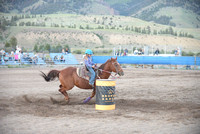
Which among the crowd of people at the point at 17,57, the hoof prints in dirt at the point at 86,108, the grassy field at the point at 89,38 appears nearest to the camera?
the hoof prints in dirt at the point at 86,108

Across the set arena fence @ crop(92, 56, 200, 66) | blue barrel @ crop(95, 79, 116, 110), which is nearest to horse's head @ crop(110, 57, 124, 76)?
blue barrel @ crop(95, 79, 116, 110)

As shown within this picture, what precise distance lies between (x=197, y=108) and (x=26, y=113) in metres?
5.75

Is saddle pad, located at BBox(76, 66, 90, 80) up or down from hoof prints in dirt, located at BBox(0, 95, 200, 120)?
up

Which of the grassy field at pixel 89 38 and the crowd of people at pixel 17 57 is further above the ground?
the grassy field at pixel 89 38

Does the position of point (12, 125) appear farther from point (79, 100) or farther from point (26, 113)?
point (79, 100)

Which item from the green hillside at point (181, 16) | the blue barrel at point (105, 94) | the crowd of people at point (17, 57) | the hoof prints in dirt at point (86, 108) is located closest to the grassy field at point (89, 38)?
the crowd of people at point (17, 57)

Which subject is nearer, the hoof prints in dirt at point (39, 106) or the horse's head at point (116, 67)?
the hoof prints in dirt at point (39, 106)

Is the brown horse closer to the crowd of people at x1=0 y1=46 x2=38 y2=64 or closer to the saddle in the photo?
the saddle

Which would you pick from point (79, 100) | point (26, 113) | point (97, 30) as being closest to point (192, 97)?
point (79, 100)

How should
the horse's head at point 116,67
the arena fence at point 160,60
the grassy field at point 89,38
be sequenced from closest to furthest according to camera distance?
1. the horse's head at point 116,67
2. the arena fence at point 160,60
3. the grassy field at point 89,38

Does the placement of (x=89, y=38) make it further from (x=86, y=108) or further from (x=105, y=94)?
(x=105, y=94)

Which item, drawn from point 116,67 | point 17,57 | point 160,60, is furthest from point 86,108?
point 160,60

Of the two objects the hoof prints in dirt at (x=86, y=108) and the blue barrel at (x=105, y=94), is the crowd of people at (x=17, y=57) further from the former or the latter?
the blue barrel at (x=105, y=94)

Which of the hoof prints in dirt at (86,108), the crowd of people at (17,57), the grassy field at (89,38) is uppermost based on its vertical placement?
the grassy field at (89,38)
